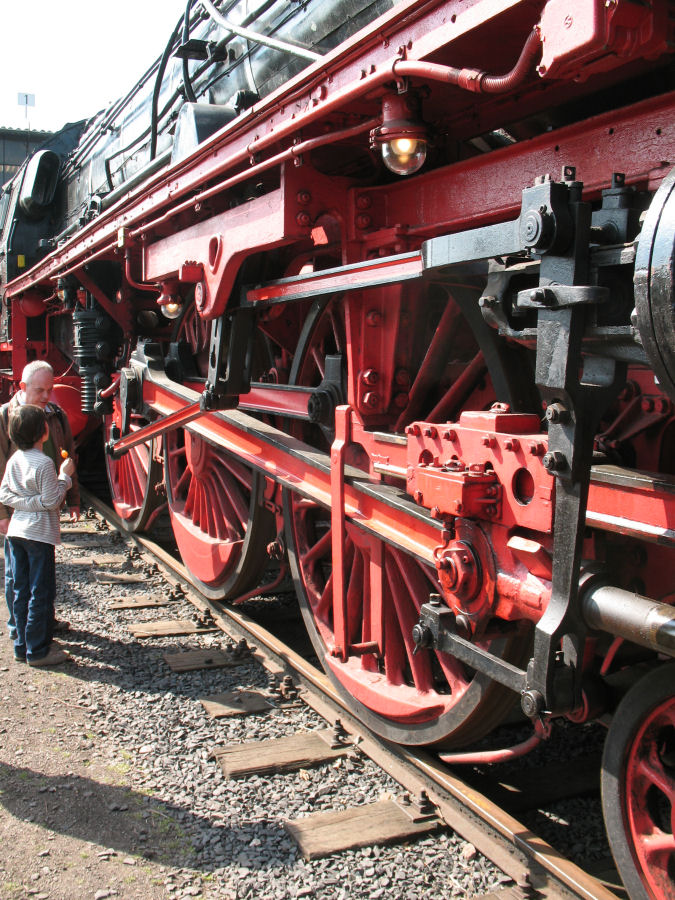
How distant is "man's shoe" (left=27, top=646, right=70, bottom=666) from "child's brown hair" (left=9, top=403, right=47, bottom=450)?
0.96 meters

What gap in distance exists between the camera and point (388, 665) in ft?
9.99

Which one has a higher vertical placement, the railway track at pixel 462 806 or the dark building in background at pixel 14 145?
the dark building in background at pixel 14 145

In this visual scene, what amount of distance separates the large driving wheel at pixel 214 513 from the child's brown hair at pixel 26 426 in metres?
0.89

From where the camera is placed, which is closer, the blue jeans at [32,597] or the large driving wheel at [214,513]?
the blue jeans at [32,597]

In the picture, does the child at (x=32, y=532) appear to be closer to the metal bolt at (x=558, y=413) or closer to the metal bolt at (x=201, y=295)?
the metal bolt at (x=201, y=295)

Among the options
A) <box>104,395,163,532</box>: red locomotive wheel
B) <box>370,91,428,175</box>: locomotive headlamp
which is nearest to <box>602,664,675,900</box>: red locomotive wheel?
<box>370,91,428,175</box>: locomotive headlamp

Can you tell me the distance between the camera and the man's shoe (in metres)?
3.89

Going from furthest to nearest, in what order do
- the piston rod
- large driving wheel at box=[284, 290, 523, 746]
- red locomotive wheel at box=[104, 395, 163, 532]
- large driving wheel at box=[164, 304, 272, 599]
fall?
red locomotive wheel at box=[104, 395, 163, 532], large driving wheel at box=[164, 304, 272, 599], large driving wheel at box=[284, 290, 523, 746], the piston rod

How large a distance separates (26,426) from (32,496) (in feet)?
1.08

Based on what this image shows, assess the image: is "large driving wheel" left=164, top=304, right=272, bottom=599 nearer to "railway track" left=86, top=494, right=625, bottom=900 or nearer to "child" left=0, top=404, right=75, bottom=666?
"railway track" left=86, top=494, right=625, bottom=900

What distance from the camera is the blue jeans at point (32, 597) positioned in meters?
3.89

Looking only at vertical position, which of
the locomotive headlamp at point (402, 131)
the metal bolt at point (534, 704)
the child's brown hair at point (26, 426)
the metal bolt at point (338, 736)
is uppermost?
the locomotive headlamp at point (402, 131)

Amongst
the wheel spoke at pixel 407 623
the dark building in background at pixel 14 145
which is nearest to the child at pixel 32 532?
the wheel spoke at pixel 407 623

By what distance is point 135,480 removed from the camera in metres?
6.60
